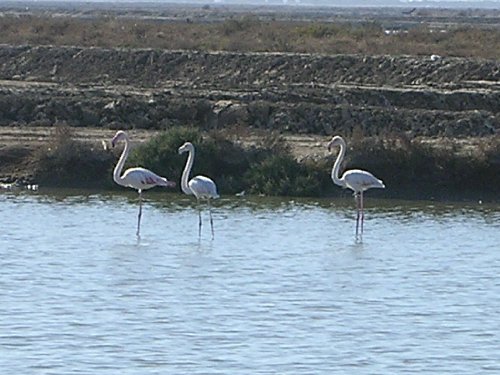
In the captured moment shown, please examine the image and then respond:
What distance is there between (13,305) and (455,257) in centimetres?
644

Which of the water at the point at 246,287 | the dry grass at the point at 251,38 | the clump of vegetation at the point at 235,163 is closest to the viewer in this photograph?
the water at the point at 246,287

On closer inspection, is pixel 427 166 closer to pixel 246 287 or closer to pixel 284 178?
pixel 284 178

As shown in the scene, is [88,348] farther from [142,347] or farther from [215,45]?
[215,45]

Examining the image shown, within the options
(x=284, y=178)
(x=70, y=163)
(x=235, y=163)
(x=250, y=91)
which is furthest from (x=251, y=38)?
(x=284, y=178)

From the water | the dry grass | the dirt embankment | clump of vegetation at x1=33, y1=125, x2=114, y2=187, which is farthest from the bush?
the dry grass

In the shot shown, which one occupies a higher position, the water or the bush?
the bush

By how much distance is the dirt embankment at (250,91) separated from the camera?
96.0ft

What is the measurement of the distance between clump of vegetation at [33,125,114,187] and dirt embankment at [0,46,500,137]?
370 cm

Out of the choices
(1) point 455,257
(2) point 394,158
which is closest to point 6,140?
(2) point 394,158

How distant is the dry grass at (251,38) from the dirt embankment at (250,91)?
5.43 metres

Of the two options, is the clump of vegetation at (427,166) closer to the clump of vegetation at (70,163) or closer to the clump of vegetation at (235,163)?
the clump of vegetation at (235,163)

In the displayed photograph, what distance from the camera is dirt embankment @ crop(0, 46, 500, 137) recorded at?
29.3 m

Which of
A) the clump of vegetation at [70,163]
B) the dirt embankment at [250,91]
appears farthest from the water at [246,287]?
the dirt embankment at [250,91]

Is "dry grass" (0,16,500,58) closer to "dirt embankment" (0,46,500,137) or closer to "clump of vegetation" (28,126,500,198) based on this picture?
"dirt embankment" (0,46,500,137)
